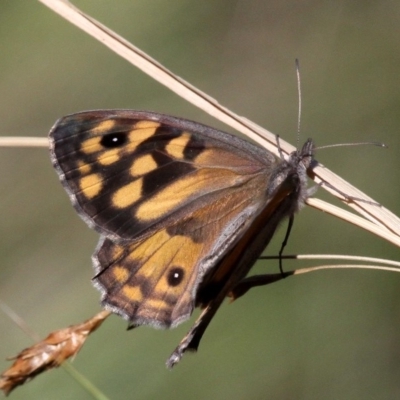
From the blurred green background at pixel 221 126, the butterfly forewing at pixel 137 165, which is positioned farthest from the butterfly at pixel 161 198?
the blurred green background at pixel 221 126

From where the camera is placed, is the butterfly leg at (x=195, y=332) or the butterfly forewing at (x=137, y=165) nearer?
the butterfly leg at (x=195, y=332)

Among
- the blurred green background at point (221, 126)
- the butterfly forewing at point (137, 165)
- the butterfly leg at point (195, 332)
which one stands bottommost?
the blurred green background at point (221, 126)

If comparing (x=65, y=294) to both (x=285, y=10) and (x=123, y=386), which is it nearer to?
(x=123, y=386)

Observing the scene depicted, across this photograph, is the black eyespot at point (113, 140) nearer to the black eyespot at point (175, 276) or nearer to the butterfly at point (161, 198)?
the butterfly at point (161, 198)

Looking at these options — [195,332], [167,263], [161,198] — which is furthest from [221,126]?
[195,332]

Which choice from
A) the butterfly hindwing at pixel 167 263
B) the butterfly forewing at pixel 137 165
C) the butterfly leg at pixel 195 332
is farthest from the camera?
the butterfly forewing at pixel 137 165

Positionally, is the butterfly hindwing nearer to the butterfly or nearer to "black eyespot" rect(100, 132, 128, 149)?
the butterfly

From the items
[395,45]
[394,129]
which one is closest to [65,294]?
[394,129]

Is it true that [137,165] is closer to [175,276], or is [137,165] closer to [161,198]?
[161,198]
